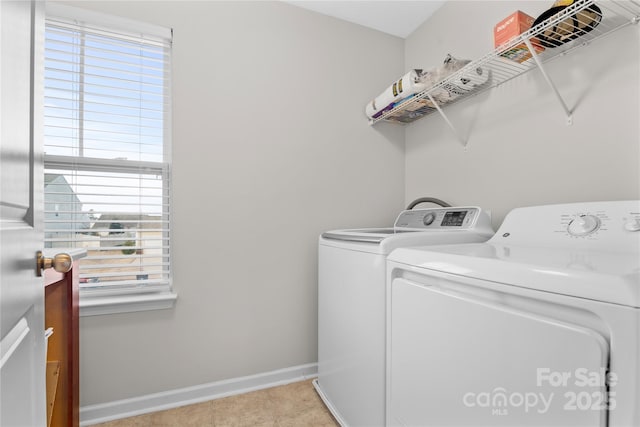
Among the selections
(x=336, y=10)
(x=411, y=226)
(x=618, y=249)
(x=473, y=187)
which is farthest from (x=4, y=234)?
(x=336, y=10)

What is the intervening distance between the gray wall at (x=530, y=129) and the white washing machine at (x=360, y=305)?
27 centimetres

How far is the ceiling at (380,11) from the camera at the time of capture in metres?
1.97

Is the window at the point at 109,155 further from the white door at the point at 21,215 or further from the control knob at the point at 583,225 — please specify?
the control knob at the point at 583,225

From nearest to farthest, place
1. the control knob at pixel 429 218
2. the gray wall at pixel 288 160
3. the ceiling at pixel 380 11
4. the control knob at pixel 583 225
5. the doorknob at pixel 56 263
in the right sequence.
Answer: the doorknob at pixel 56 263
the control knob at pixel 583 225
the gray wall at pixel 288 160
the control knob at pixel 429 218
the ceiling at pixel 380 11

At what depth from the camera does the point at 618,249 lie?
3.09ft

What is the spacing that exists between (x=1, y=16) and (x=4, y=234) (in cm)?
26

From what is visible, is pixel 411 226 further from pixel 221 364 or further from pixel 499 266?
pixel 221 364

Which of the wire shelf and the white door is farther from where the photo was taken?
the wire shelf

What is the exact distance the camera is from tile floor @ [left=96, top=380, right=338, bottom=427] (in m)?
1.56

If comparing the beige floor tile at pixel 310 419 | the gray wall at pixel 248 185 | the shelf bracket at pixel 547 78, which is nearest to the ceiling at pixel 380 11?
the gray wall at pixel 248 185

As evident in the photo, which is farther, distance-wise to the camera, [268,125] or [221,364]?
[268,125]

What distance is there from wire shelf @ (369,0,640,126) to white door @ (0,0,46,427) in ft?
4.92

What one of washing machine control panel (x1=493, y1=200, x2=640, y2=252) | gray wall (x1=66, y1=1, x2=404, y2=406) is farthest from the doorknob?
washing machine control panel (x1=493, y1=200, x2=640, y2=252)

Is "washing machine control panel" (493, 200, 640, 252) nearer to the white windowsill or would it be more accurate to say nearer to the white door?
the white door
